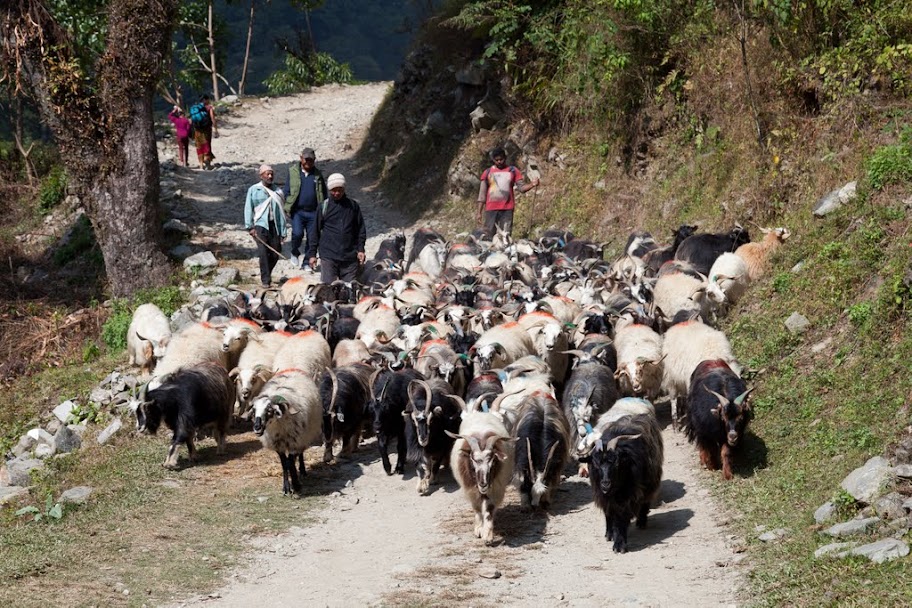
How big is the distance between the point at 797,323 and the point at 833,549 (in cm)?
437

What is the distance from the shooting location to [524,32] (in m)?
20.3

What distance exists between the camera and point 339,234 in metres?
13.4

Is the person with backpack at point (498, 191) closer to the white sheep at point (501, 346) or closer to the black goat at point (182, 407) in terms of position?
the white sheep at point (501, 346)

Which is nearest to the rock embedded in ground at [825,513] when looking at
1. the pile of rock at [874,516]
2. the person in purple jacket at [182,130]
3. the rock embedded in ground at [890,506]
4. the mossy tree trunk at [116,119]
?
the pile of rock at [874,516]

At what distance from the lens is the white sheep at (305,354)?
1055 centimetres

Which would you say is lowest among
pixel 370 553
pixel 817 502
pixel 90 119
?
pixel 370 553

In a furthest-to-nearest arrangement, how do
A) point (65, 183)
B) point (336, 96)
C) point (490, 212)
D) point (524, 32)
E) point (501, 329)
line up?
point (336, 96)
point (65, 183)
point (524, 32)
point (490, 212)
point (501, 329)

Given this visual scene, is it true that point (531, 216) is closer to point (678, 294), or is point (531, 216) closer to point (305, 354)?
point (678, 294)

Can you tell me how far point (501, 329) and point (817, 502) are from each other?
4359 mm

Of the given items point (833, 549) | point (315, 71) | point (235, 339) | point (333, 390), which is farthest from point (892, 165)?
point (315, 71)

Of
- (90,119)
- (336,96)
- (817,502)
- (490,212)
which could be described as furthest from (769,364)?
(336,96)

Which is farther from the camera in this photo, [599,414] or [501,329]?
[501,329]

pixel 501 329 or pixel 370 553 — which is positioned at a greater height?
pixel 501 329

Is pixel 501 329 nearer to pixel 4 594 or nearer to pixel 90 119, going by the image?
pixel 4 594
